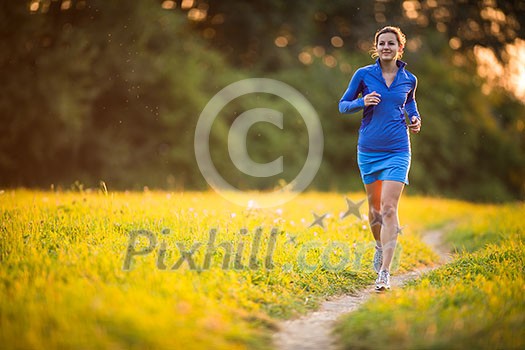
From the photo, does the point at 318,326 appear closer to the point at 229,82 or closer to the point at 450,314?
the point at 450,314

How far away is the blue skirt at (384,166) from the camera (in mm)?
6320

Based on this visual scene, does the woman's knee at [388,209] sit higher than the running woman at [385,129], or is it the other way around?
→ the running woman at [385,129]

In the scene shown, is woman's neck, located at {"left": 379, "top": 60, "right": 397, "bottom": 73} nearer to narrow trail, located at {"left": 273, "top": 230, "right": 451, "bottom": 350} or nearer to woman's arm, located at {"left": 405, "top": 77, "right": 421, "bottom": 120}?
woman's arm, located at {"left": 405, "top": 77, "right": 421, "bottom": 120}

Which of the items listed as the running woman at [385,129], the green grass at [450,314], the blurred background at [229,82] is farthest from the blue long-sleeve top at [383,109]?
→ the blurred background at [229,82]

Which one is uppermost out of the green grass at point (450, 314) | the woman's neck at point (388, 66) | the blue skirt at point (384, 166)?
the woman's neck at point (388, 66)

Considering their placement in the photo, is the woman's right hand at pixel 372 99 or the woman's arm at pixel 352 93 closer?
the woman's right hand at pixel 372 99

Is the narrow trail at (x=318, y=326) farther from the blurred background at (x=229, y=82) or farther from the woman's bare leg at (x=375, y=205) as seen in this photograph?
the blurred background at (x=229, y=82)

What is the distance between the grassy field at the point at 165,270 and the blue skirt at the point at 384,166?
1193mm

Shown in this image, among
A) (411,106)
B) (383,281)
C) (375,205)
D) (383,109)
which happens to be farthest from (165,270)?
(411,106)

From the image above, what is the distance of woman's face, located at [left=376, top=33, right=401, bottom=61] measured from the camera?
21.4ft

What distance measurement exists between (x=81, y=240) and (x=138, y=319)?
2441mm

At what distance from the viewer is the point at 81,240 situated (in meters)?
6.41

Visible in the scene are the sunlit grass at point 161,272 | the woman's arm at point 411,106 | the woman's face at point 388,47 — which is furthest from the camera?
the woman's arm at point 411,106

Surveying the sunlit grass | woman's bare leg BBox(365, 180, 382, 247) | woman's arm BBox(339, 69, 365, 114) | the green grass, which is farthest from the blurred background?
the green grass
